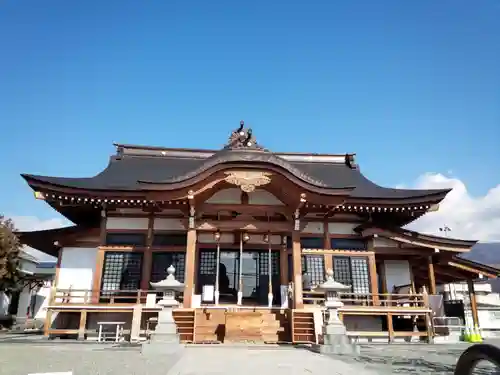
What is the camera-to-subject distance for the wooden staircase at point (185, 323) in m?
11.5

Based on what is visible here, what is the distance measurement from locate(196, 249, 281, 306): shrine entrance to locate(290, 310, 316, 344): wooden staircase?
2.84 meters

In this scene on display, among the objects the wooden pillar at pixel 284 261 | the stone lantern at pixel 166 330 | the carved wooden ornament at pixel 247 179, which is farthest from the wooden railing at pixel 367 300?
the stone lantern at pixel 166 330

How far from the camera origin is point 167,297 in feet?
32.1

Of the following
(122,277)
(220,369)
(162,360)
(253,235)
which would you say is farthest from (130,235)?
(220,369)

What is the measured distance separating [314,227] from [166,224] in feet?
20.3

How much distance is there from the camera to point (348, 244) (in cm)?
1489

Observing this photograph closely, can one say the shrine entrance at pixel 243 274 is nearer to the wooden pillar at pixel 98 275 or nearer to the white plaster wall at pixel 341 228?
the white plaster wall at pixel 341 228

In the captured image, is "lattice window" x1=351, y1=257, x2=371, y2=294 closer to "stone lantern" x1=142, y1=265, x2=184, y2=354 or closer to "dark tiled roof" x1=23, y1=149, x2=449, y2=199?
"dark tiled roof" x1=23, y1=149, x2=449, y2=199

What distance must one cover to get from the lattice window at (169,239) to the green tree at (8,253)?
765 centimetres

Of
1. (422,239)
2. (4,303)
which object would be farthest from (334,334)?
(4,303)

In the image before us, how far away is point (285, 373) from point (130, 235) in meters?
10.3

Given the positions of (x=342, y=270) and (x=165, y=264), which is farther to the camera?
(x=342, y=270)

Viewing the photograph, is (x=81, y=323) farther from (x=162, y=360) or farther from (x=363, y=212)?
(x=363, y=212)

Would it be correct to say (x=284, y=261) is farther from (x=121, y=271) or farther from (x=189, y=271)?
(x=121, y=271)
